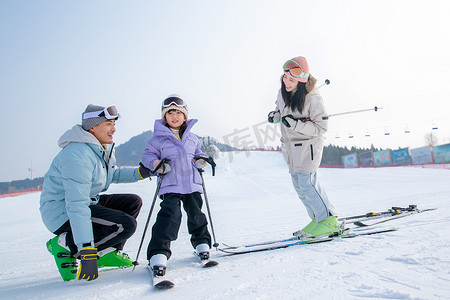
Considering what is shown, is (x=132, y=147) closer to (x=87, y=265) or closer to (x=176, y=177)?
(x=176, y=177)

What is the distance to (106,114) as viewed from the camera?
2535mm

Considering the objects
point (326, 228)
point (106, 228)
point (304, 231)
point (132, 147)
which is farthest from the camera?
point (132, 147)

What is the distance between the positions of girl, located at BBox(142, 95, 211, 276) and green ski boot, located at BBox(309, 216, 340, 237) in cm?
118

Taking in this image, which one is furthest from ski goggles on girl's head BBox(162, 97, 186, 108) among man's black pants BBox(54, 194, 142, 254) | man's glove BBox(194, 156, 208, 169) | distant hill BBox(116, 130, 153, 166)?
distant hill BBox(116, 130, 153, 166)

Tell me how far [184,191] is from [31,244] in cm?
369

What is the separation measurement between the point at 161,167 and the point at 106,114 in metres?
0.70

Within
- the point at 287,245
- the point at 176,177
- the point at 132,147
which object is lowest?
the point at 287,245

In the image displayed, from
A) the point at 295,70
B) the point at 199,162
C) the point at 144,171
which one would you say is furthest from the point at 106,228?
the point at 295,70

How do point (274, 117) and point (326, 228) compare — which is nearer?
point (326, 228)

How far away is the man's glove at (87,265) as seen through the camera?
186 cm

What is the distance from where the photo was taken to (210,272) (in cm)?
196

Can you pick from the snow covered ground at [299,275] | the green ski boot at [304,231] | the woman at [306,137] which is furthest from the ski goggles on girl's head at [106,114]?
the green ski boot at [304,231]

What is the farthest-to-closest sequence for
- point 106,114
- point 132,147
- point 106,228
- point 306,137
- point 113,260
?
point 132,147 < point 306,137 < point 106,114 < point 113,260 < point 106,228

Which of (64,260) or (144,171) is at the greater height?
(144,171)
